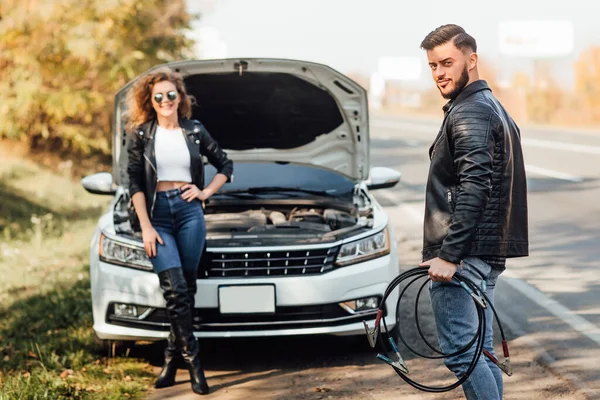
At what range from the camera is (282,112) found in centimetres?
759

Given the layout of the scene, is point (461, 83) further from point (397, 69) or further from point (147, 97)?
point (397, 69)

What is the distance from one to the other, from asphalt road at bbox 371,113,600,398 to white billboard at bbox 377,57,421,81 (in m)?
106

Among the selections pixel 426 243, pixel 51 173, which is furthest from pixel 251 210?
pixel 51 173

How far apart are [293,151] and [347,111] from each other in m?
0.63

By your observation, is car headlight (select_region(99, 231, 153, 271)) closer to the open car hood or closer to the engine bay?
the engine bay

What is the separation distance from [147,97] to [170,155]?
370mm

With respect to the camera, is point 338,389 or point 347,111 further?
point 347,111

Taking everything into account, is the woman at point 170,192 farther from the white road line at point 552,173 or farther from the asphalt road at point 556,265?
the white road line at point 552,173

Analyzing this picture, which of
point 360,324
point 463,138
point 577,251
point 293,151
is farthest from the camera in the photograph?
point 577,251

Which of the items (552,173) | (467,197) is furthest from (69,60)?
(467,197)

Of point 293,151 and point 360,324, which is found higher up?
point 293,151

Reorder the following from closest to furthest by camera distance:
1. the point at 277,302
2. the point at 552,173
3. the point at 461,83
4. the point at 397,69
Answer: the point at 461,83 → the point at 277,302 → the point at 552,173 → the point at 397,69

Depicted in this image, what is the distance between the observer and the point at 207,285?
18.9 ft

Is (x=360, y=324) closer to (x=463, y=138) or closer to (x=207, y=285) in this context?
(x=207, y=285)
